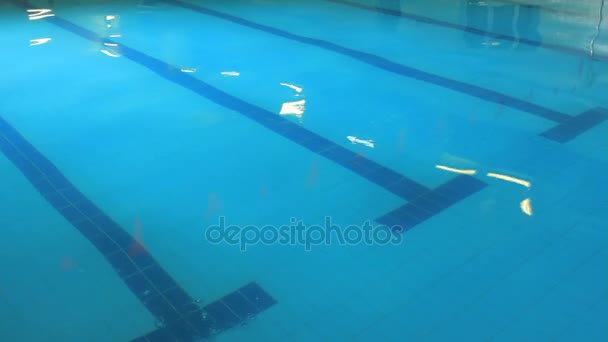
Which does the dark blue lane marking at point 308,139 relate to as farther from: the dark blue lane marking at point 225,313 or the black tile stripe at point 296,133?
the dark blue lane marking at point 225,313

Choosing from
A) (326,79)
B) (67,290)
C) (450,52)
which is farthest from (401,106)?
(67,290)

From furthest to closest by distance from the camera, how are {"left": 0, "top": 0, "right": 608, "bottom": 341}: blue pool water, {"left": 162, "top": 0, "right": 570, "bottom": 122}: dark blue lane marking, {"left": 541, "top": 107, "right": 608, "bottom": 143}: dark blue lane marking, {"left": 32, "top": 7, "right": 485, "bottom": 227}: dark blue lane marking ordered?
{"left": 162, "top": 0, "right": 570, "bottom": 122}: dark blue lane marking
{"left": 541, "top": 107, "right": 608, "bottom": 143}: dark blue lane marking
{"left": 32, "top": 7, "right": 485, "bottom": 227}: dark blue lane marking
{"left": 0, "top": 0, "right": 608, "bottom": 341}: blue pool water

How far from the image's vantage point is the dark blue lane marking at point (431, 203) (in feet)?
9.76

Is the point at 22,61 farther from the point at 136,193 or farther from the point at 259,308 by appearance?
the point at 259,308

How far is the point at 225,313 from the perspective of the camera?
2.36 m

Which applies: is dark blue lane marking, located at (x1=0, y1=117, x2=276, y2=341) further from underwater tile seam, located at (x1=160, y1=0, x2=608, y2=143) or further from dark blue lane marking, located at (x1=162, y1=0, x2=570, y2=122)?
dark blue lane marking, located at (x1=162, y1=0, x2=570, y2=122)

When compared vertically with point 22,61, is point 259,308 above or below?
below

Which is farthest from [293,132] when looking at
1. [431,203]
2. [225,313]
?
[225,313]

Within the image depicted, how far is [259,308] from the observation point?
7.85ft

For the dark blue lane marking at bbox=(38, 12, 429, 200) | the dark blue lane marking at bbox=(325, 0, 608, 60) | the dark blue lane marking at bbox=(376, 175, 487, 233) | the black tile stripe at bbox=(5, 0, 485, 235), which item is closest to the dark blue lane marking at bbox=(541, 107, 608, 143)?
the dark blue lane marking at bbox=(376, 175, 487, 233)

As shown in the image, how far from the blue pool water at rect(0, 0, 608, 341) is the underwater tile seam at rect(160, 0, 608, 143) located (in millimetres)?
25

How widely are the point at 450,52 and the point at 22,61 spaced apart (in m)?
4.49

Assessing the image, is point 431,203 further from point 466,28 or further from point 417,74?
point 466,28

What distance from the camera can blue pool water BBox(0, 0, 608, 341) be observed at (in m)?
2.37
